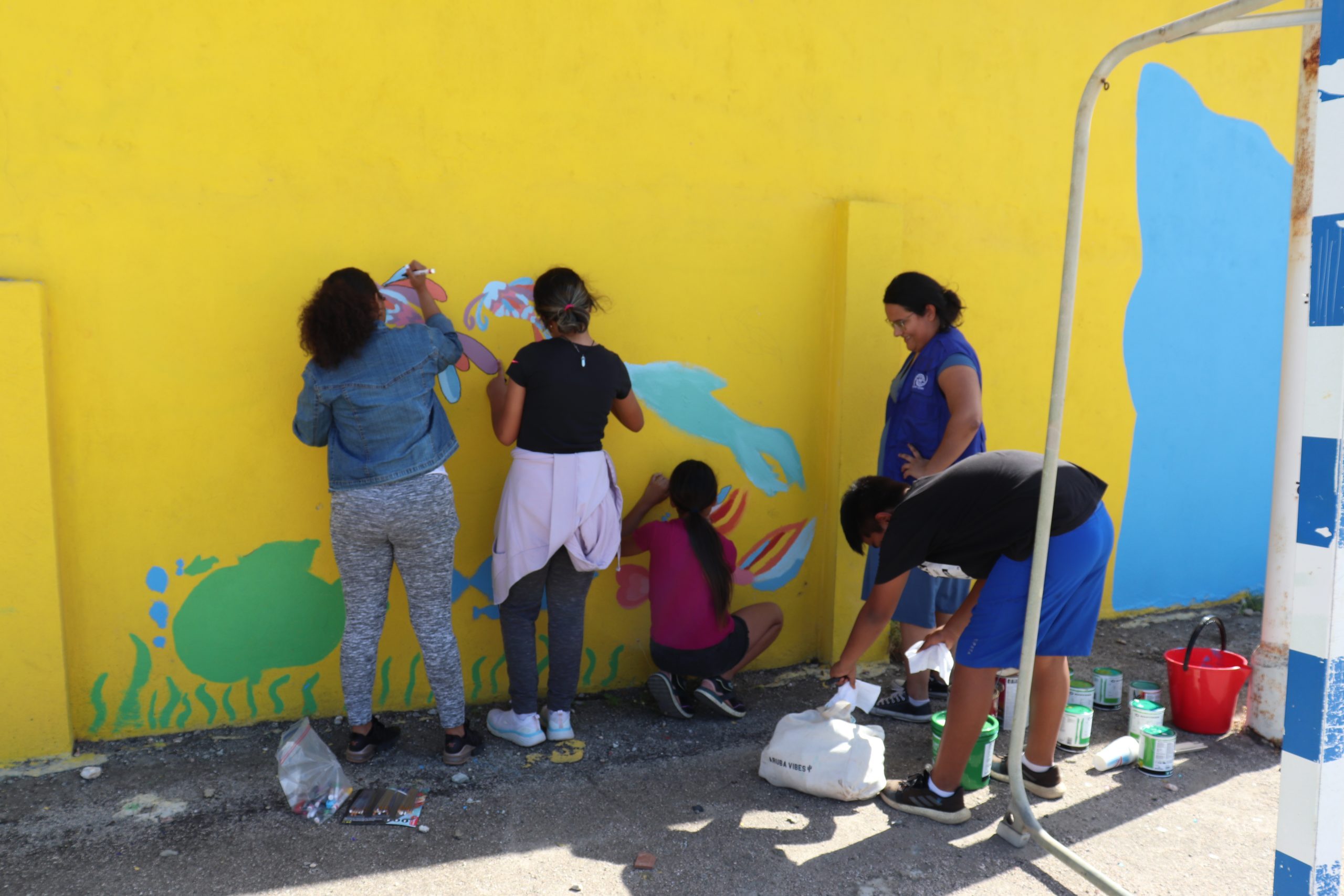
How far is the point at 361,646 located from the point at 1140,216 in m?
4.44

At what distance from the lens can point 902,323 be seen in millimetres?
3738

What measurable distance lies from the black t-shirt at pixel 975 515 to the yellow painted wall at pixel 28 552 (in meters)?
2.76

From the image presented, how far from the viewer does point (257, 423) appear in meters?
3.45

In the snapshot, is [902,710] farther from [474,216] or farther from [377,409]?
[474,216]

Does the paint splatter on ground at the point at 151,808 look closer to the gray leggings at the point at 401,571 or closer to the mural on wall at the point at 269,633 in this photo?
the mural on wall at the point at 269,633

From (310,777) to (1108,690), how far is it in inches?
126

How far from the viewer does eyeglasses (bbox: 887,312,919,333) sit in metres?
3.71

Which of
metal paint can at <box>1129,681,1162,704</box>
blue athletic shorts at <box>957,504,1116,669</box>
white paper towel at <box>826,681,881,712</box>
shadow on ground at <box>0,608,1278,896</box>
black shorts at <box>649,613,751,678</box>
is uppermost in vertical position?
blue athletic shorts at <box>957,504,1116,669</box>

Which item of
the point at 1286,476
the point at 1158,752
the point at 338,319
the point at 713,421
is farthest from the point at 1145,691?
the point at 338,319

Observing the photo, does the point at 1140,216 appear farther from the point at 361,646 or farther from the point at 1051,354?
the point at 361,646

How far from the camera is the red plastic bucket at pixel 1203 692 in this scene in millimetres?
3764

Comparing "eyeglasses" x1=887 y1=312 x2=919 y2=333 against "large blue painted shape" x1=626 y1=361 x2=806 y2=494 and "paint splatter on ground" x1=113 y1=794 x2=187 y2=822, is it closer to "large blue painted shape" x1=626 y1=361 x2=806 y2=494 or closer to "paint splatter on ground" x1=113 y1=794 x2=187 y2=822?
"large blue painted shape" x1=626 y1=361 x2=806 y2=494

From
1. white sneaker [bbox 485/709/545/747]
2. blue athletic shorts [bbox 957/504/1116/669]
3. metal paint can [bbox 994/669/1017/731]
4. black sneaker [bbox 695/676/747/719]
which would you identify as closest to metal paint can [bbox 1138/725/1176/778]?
metal paint can [bbox 994/669/1017/731]

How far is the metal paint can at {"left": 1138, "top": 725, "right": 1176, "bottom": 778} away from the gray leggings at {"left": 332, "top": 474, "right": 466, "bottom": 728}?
251 cm
